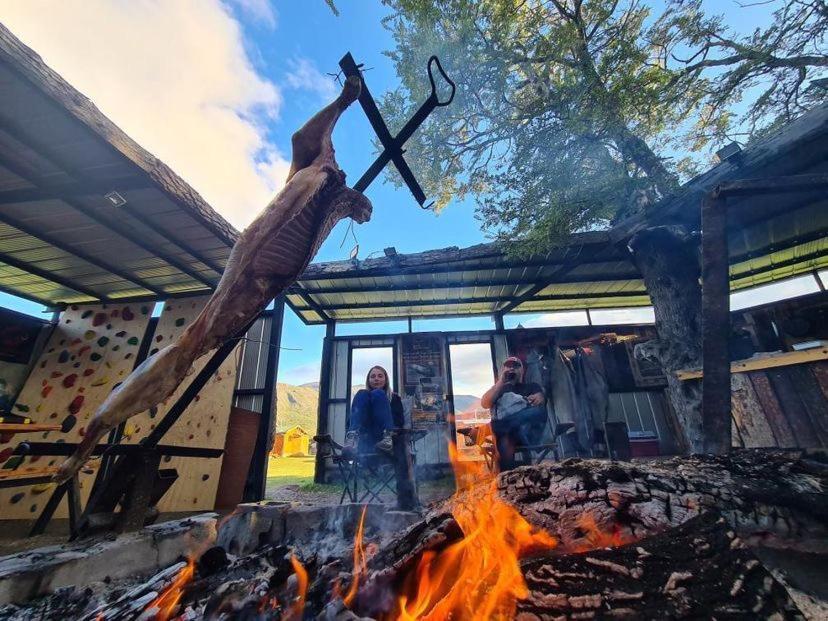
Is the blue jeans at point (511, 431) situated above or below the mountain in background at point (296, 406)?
below

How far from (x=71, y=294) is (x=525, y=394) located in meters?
11.4

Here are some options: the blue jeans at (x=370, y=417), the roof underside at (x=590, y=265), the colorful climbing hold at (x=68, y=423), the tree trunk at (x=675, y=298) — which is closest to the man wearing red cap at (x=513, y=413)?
the blue jeans at (x=370, y=417)

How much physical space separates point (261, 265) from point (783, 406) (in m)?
4.62

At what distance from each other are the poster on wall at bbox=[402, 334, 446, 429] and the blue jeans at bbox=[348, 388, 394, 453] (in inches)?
186

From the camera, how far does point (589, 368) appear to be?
871 centimetres

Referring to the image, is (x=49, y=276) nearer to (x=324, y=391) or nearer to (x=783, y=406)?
(x=324, y=391)

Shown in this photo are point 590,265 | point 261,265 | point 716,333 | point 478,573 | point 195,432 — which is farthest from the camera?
point 590,265

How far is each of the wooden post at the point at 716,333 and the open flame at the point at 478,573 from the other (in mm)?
1526

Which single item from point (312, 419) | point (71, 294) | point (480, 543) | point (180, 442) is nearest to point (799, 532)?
point (480, 543)

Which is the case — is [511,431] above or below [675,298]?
below

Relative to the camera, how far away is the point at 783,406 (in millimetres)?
2959

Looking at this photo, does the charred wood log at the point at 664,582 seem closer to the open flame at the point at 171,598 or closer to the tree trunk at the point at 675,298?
the open flame at the point at 171,598

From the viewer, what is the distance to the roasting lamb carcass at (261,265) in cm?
171

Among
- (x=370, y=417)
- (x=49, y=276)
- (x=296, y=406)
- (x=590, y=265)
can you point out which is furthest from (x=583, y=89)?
(x=296, y=406)
